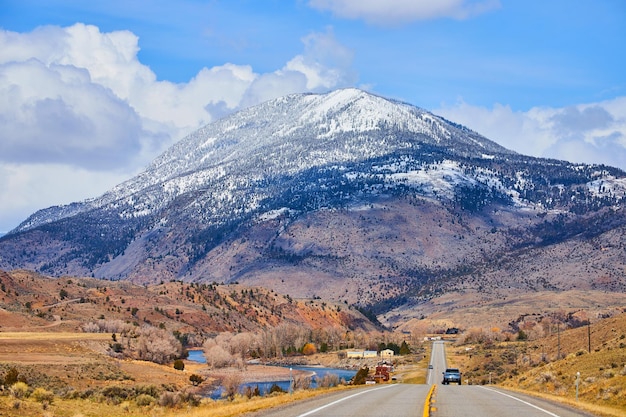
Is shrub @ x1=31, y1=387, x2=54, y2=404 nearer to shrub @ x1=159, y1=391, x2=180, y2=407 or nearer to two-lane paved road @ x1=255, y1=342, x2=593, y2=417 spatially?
shrub @ x1=159, y1=391, x2=180, y2=407

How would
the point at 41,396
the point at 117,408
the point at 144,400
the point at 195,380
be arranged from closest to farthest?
the point at 41,396
the point at 117,408
the point at 144,400
the point at 195,380

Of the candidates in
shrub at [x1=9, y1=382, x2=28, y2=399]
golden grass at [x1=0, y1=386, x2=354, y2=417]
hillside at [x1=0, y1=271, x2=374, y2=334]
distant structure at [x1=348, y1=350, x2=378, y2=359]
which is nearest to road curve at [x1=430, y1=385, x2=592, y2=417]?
golden grass at [x1=0, y1=386, x2=354, y2=417]

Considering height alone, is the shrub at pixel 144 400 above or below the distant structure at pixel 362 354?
above

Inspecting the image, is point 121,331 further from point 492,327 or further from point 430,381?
point 492,327

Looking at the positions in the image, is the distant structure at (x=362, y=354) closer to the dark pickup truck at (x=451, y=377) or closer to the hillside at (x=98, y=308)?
the hillside at (x=98, y=308)

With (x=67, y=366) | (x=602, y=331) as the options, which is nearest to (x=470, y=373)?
(x=602, y=331)

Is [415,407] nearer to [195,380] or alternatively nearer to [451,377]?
[451,377]

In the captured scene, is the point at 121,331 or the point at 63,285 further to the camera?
the point at 63,285

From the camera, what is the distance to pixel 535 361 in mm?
82312

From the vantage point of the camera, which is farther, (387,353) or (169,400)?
(387,353)

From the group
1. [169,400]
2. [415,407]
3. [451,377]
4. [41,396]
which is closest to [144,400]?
[169,400]

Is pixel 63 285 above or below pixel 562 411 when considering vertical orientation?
above

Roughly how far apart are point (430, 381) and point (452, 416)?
74165mm

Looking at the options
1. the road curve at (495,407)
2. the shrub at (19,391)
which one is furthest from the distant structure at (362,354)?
the road curve at (495,407)
